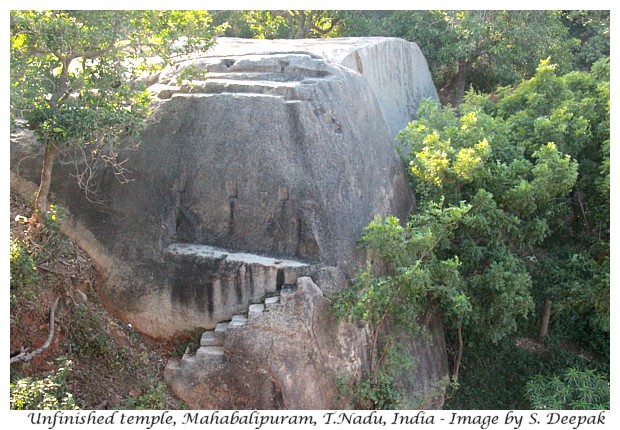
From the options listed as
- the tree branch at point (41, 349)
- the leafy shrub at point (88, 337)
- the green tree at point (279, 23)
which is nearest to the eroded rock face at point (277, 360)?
the leafy shrub at point (88, 337)

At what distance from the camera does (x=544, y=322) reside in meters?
12.2

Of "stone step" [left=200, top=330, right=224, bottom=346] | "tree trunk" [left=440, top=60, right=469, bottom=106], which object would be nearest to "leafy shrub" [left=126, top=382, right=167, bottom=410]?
"stone step" [left=200, top=330, right=224, bottom=346]

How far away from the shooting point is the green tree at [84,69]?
7.95m

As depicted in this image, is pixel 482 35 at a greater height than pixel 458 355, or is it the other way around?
pixel 482 35

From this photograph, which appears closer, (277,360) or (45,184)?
(277,360)

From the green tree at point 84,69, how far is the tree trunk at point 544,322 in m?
7.38

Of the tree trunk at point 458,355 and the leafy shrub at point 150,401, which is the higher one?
the leafy shrub at point 150,401

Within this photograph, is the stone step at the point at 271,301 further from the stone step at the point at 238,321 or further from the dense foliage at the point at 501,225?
the dense foliage at the point at 501,225

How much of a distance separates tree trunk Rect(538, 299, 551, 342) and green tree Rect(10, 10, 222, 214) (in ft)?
24.2

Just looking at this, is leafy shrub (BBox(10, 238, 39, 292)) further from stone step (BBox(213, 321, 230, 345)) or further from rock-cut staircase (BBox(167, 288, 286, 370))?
stone step (BBox(213, 321, 230, 345))

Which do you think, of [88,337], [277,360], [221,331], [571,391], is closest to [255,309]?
[221,331]

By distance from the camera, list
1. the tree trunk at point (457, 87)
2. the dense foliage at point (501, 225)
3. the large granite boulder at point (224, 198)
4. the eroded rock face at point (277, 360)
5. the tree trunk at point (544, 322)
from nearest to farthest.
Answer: the eroded rock face at point (277, 360) < the large granite boulder at point (224, 198) < the dense foliage at point (501, 225) < the tree trunk at point (544, 322) < the tree trunk at point (457, 87)

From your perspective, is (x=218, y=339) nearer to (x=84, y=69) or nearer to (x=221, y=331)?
(x=221, y=331)

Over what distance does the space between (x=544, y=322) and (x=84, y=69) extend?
8740mm
